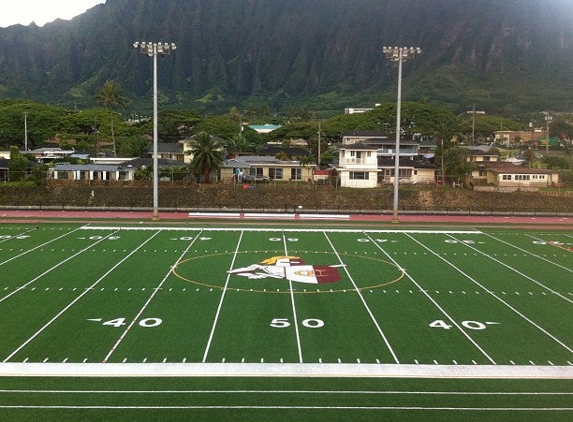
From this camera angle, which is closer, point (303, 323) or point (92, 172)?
point (303, 323)

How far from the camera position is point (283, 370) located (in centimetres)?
1773

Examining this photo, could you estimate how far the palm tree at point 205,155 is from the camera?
62438 millimetres

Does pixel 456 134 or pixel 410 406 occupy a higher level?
pixel 456 134

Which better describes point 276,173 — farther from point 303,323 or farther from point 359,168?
point 303,323

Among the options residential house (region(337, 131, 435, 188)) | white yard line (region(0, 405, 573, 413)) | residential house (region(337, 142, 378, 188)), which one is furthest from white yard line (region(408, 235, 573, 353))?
residential house (region(337, 131, 435, 188))

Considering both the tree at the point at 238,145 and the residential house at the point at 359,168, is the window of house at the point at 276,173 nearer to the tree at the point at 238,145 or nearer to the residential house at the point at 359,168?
the residential house at the point at 359,168

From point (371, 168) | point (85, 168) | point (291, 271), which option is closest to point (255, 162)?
point (371, 168)

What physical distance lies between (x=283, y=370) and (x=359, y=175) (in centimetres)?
4892

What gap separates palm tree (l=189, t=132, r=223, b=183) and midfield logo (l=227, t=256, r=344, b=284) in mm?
31539

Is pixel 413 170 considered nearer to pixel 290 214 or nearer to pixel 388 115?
pixel 290 214

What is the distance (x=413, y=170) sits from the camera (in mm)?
71250

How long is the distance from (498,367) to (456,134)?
213ft

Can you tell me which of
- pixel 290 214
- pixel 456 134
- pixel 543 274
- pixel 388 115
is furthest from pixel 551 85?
pixel 543 274

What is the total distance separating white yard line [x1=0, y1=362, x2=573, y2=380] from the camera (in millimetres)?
17344
